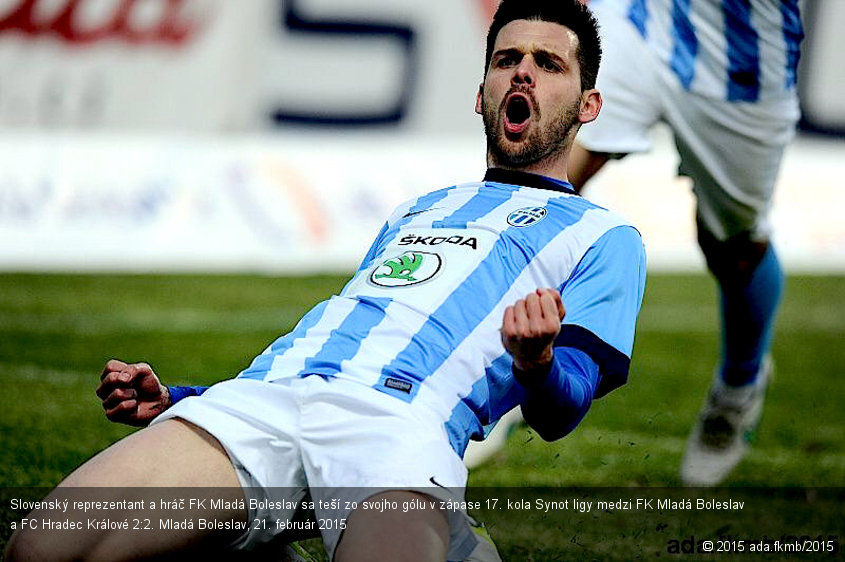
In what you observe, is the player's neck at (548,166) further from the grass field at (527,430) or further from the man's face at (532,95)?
the grass field at (527,430)

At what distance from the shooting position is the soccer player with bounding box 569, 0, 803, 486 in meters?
4.44

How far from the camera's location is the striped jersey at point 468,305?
2.62 meters

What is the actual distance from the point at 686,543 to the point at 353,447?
1.75 metres

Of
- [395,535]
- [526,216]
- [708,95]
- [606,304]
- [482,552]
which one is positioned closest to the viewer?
[395,535]

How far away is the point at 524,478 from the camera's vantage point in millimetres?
4496

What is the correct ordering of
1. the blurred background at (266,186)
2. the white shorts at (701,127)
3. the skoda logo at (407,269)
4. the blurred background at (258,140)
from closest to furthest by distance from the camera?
1. the skoda logo at (407,269)
2. the white shorts at (701,127)
3. the blurred background at (266,186)
4. the blurred background at (258,140)

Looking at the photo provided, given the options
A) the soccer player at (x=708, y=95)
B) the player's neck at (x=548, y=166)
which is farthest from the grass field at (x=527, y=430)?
the player's neck at (x=548, y=166)

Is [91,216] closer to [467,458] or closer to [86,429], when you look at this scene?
[86,429]

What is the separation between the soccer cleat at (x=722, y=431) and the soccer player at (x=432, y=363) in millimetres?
2082

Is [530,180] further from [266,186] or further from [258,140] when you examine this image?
[258,140]

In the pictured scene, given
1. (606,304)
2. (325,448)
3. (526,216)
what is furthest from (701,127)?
(325,448)

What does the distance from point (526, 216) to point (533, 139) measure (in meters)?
0.20

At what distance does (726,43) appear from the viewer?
4.53m

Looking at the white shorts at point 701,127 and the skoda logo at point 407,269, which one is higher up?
the skoda logo at point 407,269
